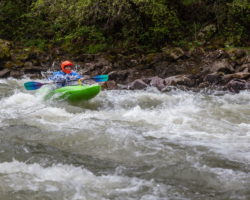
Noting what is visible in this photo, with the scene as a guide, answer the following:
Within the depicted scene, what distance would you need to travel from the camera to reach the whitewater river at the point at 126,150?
12.2ft

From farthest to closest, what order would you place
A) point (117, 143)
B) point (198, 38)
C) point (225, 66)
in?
point (198, 38) < point (225, 66) < point (117, 143)

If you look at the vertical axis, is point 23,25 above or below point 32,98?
above

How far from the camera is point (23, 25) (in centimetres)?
1734

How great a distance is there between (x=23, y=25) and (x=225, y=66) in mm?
10949

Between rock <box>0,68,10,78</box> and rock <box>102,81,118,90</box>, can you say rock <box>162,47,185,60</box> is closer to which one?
rock <box>102,81,118,90</box>

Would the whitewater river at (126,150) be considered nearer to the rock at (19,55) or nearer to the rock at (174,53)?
the rock at (174,53)

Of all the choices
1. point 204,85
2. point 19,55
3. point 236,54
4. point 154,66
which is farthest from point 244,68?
point 19,55

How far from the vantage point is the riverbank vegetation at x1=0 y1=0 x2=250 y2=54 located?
12281 millimetres


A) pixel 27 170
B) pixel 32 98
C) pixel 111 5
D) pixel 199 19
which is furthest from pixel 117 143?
pixel 199 19

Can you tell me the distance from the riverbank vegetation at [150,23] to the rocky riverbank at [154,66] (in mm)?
714

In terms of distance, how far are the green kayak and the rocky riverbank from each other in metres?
2.36

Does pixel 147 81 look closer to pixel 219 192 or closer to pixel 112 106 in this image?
pixel 112 106

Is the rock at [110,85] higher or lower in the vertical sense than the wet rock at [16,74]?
lower

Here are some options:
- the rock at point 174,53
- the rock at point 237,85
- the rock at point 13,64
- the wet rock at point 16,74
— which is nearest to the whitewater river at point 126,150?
the rock at point 237,85
